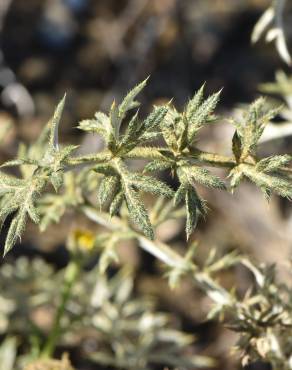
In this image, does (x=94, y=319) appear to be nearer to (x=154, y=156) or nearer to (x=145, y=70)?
(x=154, y=156)

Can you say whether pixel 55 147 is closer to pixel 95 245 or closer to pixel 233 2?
pixel 95 245

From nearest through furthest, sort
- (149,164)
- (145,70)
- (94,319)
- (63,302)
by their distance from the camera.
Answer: (149,164), (63,302), (94,319), (145,70)

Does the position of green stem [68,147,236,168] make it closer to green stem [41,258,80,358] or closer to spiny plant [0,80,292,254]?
spiny plant [0,80,292,254]

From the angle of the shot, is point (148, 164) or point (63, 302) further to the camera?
point (63, 302)

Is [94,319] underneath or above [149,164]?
underneath

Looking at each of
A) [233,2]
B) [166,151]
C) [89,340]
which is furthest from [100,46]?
[166,151]

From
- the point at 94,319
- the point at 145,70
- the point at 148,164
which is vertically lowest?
the point at 94,319

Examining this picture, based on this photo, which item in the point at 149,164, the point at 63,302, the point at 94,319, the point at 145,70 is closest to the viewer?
the point at 149,164

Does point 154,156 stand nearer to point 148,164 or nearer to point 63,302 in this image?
point 148,164

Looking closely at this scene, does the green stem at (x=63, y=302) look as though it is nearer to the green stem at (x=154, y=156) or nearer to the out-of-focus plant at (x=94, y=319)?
the out-of-focus plant at (x=94, y=319)

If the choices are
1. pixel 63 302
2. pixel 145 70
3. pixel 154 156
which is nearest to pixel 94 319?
pixel 63 302

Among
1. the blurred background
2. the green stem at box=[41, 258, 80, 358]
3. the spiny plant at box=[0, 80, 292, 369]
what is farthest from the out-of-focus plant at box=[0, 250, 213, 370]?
the spiny plant at box=[0, 80, 292, 369]
